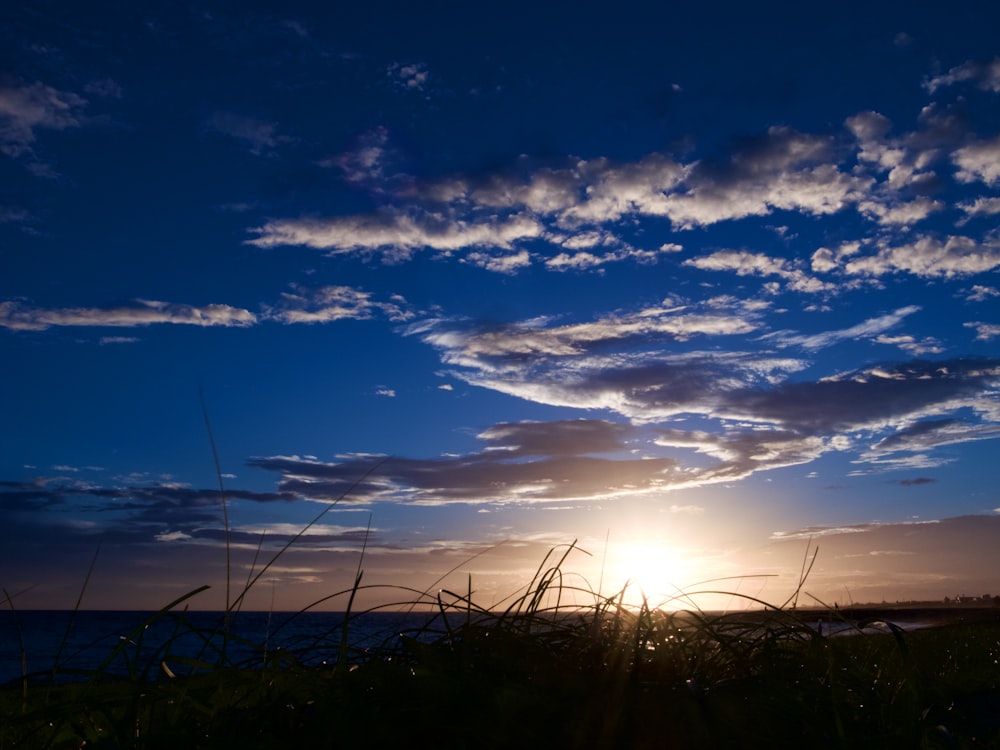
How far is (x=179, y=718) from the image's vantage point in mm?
3135

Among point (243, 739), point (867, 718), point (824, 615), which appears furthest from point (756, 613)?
point (243, 739)

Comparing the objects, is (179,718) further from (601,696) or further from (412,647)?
(601,696)

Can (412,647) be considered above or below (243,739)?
above

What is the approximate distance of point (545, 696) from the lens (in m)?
2.84

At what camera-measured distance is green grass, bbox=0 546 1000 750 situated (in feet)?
8.73

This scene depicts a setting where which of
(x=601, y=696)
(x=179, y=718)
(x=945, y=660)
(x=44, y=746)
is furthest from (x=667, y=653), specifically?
(x=945, y=660)

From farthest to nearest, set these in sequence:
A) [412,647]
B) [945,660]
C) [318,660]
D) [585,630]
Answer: [945,660] → [318,660] → [585,630] → [412,647]

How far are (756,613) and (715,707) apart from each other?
52.1 inches

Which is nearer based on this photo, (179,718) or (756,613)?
(179,718)

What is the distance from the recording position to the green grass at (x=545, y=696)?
266 centimetres

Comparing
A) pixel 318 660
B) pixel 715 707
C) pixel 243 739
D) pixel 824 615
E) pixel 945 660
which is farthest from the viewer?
pixel 945 660

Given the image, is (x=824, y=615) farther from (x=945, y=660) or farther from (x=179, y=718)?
(x=945, y=660)

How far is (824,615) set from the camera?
173 inches

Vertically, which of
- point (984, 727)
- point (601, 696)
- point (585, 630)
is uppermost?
point (585, 630)
